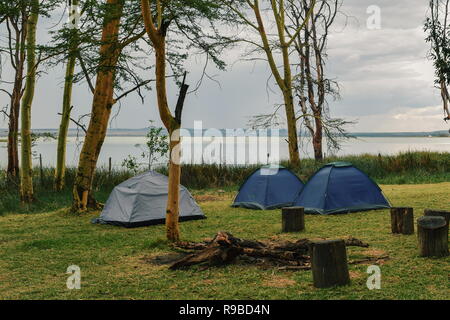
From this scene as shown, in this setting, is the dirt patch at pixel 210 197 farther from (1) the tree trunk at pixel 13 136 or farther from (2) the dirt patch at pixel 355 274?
(2) the dirt patch at pixel 355 274

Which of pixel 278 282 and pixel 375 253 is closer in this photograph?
pixel 278 282

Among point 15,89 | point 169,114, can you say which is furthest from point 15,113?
point 169,114

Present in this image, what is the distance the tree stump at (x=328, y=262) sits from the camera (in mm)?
6492

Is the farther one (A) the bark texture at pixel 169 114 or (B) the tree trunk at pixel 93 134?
(B) the tree trunk at pixel 93 134

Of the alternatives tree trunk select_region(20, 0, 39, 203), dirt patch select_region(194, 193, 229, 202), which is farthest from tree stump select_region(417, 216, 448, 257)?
tree trunk select_region(20, 0, 39, 203)

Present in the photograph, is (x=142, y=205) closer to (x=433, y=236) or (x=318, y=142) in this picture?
(x=433, y=236)

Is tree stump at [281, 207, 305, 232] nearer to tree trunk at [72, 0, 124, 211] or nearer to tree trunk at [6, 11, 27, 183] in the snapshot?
tree trunk at [72, 0, 124, 211]

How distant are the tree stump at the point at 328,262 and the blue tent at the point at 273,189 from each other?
8.71 meters

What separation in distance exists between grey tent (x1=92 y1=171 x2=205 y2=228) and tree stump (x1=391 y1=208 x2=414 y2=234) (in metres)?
5.30

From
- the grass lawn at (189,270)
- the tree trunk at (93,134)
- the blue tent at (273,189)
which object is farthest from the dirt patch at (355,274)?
the tree trunk at (93,134)

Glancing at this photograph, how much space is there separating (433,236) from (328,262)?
2346 millimetres

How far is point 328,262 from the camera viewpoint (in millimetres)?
6516

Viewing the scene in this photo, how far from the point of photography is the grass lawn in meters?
6.59

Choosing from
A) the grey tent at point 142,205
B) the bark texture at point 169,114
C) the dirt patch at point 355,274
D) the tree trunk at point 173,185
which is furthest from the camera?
the grey tent at point 142,205
